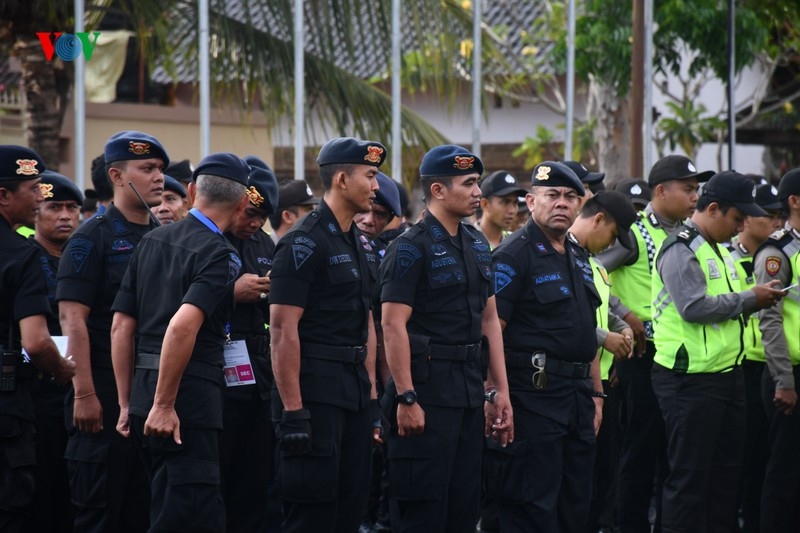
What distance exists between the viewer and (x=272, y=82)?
11.2m

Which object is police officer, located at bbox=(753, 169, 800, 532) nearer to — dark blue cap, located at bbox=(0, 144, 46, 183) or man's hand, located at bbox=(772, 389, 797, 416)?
man's hand, located at bbox=(772, 389, 797, 416)

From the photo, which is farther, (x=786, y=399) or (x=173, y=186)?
(x=173, y=186)

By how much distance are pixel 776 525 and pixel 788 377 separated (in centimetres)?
94

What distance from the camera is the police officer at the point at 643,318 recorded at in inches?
315

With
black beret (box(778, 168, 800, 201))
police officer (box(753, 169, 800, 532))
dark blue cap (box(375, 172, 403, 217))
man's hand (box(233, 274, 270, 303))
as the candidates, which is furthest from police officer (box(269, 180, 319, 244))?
black beret (box(778, 168, 800, 201))

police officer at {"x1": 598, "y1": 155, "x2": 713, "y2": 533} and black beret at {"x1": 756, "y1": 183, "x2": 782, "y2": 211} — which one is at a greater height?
black beret at {"x1": 756, "y1": 183, "x2": 782, "y2": 211}

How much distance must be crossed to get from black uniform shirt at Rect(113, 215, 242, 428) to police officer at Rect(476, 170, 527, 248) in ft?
11.3

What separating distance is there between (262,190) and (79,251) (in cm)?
111

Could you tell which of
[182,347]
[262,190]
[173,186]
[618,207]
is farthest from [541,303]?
[173,186]

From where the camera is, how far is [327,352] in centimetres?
581

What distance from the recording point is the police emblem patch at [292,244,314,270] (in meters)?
5.77

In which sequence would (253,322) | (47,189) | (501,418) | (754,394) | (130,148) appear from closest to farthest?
(130,148) < (501,418) < (253,322) < (47,189) < (754,394)

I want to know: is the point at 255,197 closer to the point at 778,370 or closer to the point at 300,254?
the point at 300,254

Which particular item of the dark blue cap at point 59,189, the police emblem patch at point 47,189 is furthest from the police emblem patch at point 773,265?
the police emblem patch at point 47,189
